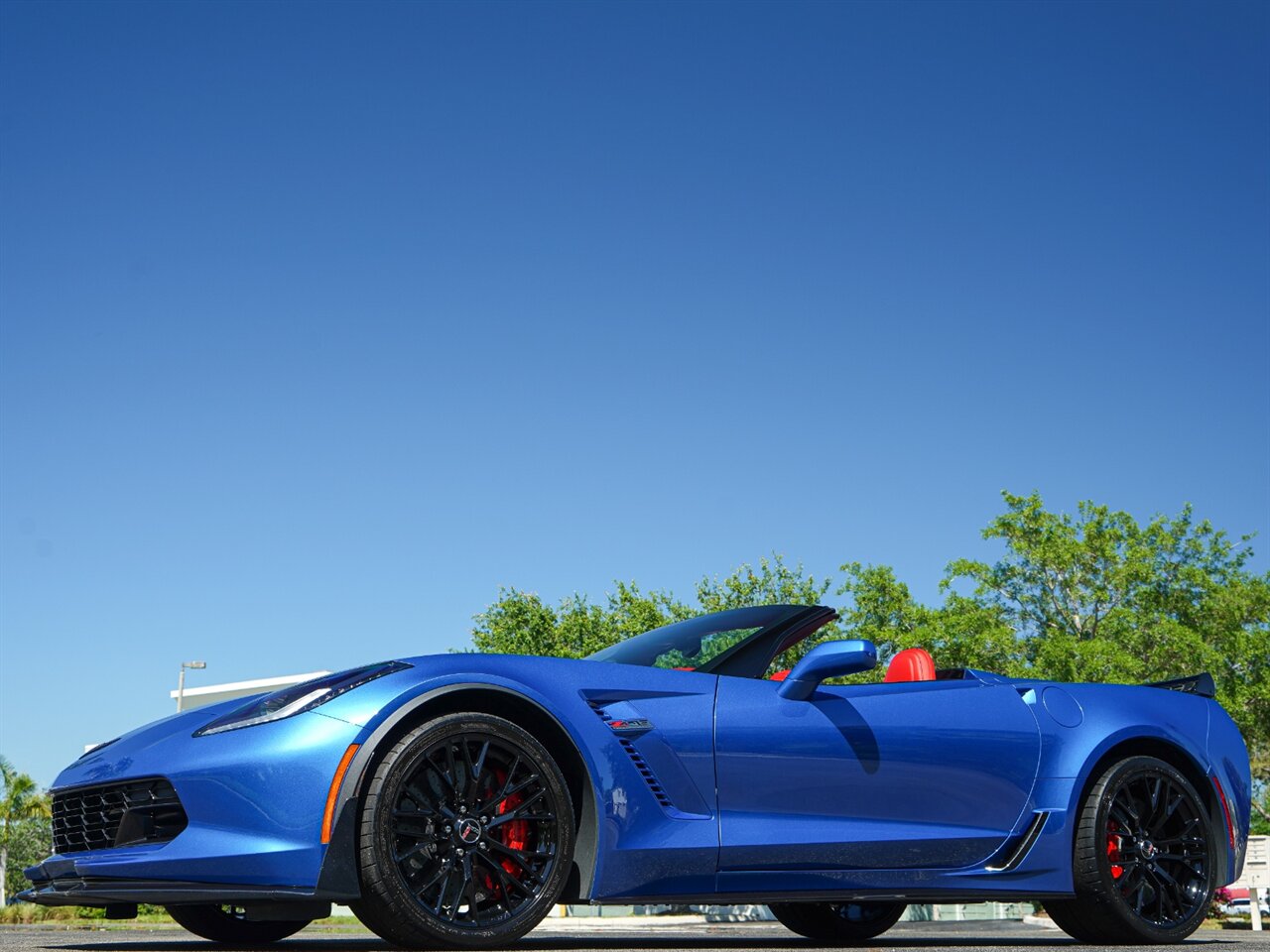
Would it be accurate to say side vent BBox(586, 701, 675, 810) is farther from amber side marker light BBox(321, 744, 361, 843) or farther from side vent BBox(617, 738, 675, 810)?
amber side marker light BBox(321, 744, 361, 843)

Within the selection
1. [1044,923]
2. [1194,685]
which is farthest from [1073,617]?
[1194,685]

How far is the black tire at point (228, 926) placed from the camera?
528 centimetres

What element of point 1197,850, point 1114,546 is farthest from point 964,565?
point 1197,850

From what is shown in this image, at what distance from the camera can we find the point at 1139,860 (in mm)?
5859

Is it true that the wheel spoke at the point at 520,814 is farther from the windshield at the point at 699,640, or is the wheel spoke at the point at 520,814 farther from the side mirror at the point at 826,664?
the side mirror at the point at 826,664

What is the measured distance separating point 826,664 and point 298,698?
1883mm

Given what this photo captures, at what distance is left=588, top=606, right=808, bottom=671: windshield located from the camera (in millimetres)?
5344

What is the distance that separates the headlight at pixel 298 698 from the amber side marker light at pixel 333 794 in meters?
0.22

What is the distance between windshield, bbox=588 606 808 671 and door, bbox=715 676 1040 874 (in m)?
0.37

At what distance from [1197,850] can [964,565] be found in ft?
115

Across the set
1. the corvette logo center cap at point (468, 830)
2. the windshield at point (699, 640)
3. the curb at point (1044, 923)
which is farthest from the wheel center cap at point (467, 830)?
the curb at point (1044, 923)

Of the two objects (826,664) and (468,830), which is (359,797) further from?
(826,664)

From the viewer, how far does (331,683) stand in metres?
4.37

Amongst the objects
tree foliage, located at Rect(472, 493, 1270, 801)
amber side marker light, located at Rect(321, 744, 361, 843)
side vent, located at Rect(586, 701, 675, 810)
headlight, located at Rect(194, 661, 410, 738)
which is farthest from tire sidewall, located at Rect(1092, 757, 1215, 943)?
tree foliage, located at Rect(472, 493, 1270, 801)
